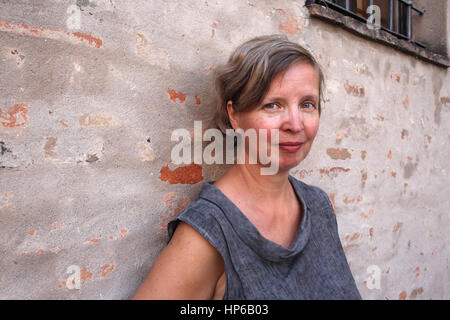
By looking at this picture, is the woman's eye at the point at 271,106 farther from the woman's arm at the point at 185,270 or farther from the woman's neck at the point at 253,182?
the woman's arm at the point at 185,270

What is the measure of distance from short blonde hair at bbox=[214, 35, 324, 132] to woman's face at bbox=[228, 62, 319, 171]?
0.09 feet

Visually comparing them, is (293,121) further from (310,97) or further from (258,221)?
(258,221)

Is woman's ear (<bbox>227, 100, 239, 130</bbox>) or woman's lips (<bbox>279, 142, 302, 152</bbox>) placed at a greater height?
woman's ear (<bbox>227, 100, 239, 130</bbox>)

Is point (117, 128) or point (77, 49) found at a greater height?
point (77, 49)

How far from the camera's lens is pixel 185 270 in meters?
1.17

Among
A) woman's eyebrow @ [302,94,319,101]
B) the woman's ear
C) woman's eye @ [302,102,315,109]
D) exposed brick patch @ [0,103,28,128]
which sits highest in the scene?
woman's eyebrow @ [302,94,319,101]

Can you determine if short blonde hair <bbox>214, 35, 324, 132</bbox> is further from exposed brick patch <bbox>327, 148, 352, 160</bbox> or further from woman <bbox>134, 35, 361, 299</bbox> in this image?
exposed brick patch <bbox>327, 148, 352, 160</bbox>

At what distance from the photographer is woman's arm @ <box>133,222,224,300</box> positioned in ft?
3.80

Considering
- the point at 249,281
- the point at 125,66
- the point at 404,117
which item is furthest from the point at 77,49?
the point at 404,117

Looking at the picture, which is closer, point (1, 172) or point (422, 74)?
point (1, 172)

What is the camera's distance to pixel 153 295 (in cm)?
116

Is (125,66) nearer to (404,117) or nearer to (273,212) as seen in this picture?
(273,212)

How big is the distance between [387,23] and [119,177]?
3.08 meters

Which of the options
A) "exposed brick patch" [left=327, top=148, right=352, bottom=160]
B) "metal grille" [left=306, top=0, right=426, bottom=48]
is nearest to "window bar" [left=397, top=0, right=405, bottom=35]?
"metal grille" [left=306, top=0, right=426, bottom=48]
